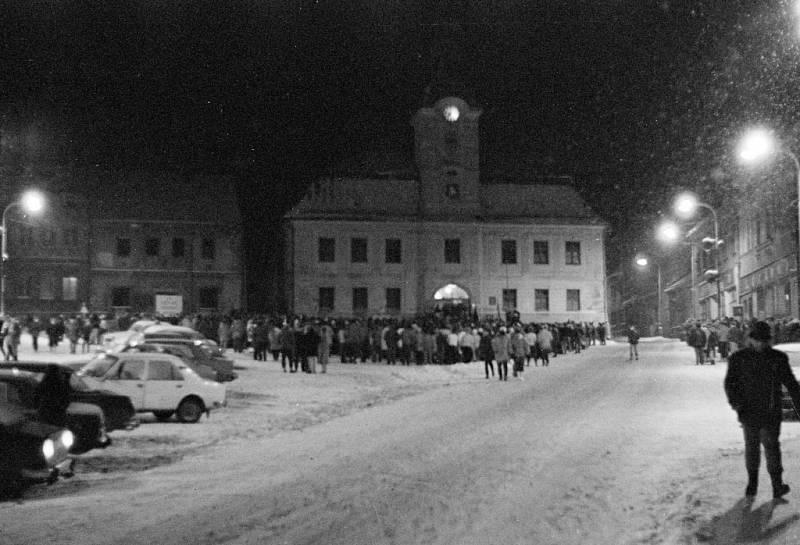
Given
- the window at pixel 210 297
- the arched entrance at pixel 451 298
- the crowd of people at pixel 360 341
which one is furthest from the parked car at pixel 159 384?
the window at pixel 210 297

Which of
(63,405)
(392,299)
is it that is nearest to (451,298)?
(392,299)

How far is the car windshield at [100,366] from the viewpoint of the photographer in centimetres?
2178

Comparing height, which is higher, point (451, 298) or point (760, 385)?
point (451, 298)

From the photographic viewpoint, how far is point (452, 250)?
72625 mm

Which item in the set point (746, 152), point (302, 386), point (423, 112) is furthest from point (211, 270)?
point (746, 152)

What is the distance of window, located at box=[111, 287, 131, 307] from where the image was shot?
72500 mm

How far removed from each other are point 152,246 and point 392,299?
18.1 metres

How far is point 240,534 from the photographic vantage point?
890cm

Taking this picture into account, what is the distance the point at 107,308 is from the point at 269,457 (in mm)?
60447

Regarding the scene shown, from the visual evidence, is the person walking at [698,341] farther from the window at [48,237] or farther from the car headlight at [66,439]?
the window at [48,237]

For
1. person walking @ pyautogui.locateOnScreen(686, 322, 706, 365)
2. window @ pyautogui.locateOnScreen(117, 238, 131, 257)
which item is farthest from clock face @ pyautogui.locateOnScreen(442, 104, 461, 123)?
person walking @ pyautogui.locateOnScreen(686, 322, 706, 365)

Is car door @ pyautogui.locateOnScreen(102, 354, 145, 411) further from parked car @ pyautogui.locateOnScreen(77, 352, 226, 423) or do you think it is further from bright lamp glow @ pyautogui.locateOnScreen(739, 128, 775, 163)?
bright lamp glow @ pyautogui.locateOnScreen(739, 128, 775, 163)

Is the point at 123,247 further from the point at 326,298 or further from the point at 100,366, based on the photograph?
the point at 100,366

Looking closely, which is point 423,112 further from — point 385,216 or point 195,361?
point 195,361
